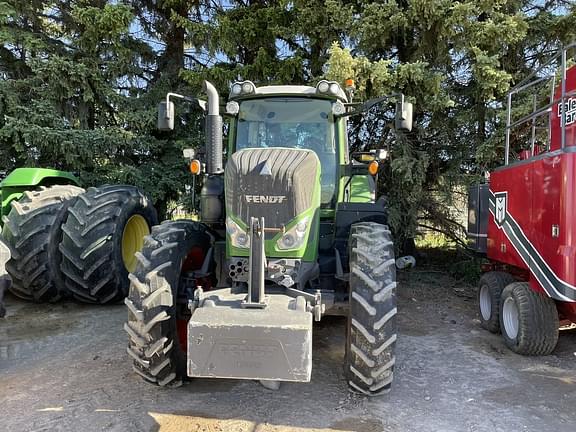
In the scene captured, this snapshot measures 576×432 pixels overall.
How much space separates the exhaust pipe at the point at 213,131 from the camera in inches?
134

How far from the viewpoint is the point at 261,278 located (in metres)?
3.09

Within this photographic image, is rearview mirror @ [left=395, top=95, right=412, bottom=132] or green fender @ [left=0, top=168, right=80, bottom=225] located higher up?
rearview mirror @ [left=395, top=95, right=412, bottom=132]

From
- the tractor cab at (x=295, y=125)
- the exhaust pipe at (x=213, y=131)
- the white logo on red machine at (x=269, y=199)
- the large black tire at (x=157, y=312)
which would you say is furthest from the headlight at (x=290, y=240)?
the tractor cab at (x=295, y=125)

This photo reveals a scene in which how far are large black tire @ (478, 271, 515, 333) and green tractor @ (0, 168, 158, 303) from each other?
4.44 m

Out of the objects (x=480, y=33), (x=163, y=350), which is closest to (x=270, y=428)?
(x=163, y=350)

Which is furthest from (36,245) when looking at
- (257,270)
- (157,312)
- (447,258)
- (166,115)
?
(447,258)

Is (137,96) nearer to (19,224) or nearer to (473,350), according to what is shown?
(19,224)

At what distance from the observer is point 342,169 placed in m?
4.69

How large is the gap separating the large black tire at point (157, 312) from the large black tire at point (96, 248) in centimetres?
213

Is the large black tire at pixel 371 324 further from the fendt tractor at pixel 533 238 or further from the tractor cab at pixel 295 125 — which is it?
the fendt tractor at pixel 533 238

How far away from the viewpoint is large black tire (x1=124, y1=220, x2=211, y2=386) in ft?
10.8

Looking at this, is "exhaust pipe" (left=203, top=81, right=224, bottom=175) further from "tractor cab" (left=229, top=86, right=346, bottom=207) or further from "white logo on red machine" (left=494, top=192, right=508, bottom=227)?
"white logo on red machine" (left=494, top=192, right=508, bottom=227)

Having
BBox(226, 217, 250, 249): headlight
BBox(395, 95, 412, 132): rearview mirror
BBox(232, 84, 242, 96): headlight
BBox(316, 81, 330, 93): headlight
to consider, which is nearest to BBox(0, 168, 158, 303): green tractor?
BBox(232, 84, 242, 96): headlight

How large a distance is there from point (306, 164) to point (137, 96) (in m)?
6.56
